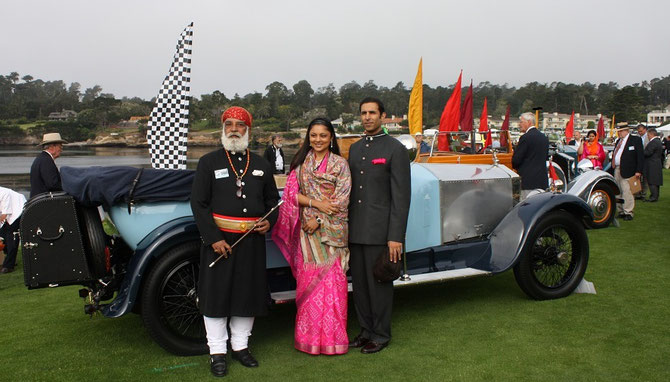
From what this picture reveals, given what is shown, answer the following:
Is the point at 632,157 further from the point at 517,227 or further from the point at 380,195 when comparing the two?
the point at 380,195

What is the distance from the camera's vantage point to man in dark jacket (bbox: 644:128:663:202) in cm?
1102

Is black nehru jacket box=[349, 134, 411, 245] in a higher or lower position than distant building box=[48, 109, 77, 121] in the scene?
lower

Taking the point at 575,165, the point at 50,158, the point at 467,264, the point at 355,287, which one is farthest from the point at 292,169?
the point at 575,165

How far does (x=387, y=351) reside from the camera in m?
3.57

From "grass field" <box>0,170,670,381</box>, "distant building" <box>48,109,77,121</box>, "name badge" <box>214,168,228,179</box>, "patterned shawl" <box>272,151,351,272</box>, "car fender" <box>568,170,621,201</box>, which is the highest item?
"distant building" <box>48,109,77,121</box>

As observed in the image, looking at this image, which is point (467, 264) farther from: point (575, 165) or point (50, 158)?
point (575, 165)

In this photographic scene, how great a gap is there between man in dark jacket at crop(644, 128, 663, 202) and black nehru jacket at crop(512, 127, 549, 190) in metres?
6.13

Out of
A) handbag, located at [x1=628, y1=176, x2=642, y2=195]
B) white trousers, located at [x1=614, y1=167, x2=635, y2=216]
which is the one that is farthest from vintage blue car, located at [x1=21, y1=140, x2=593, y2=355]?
handbag, located at [x1=628, y1=176, x2=642, y2=195]

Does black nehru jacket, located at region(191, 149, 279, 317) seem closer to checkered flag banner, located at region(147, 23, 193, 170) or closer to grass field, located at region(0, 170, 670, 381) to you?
grass field, located at region(0, 170, 670, 381)

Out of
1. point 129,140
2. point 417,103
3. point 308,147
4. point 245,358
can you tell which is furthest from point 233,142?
point 129,140

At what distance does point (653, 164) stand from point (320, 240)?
10469mm

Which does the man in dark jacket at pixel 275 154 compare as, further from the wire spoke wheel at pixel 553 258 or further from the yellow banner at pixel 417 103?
the wire spoke wheel at pixel 553 258

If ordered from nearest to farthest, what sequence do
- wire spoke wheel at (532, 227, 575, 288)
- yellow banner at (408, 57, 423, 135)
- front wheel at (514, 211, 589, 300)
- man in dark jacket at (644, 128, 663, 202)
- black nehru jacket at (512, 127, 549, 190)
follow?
front wheel at (514, 211, 589, 300) → wire spoke wheel at (532, 227, 575, 288) → black nehru jacket at (512, 127, 549, 190) → yellow banner at (408, 57, 423, 135) → man in dark jacket at (644, 128, 663, 202)

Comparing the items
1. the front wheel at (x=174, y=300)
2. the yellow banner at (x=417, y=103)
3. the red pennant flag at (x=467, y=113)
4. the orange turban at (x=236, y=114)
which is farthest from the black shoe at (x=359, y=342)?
the red pennant flag at (x=467, y=113)
